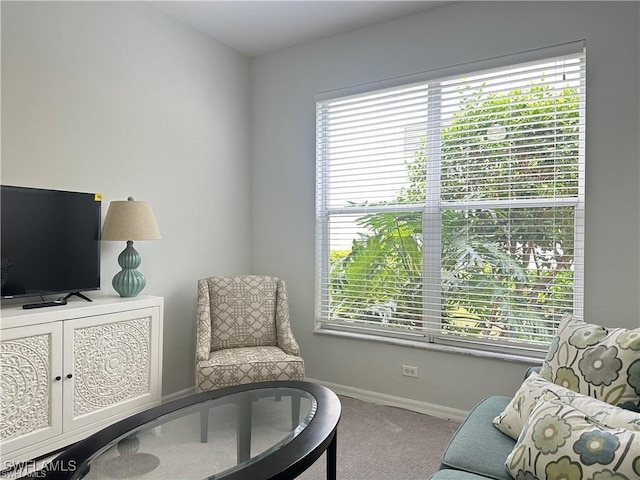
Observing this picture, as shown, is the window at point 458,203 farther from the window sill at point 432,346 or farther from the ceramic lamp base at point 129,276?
the ceramic lamp base at point 129,276

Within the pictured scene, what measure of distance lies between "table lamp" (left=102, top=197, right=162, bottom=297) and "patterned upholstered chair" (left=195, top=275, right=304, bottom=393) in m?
0.51

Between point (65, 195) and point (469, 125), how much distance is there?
8.15ft

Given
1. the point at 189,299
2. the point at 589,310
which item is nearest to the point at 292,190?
the point at 189,299

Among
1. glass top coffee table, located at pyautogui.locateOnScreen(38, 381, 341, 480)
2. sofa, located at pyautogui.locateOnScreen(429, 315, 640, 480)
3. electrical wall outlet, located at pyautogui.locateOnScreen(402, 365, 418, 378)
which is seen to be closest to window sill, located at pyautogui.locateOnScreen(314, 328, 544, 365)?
electrical wall outlet, located at pyautogui.locateOnScreen(402, 365, 418, 378)

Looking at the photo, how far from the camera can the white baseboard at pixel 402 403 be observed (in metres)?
2.87

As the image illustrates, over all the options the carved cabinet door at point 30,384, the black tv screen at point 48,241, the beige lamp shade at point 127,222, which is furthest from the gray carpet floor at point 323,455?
the beige lamp shade at point 127,222

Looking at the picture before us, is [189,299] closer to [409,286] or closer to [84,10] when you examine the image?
[409,286]

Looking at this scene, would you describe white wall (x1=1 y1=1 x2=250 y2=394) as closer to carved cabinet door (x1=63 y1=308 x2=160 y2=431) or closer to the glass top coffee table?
carved cabinet door (x1=63 y1=308 x2=160 y2=431)

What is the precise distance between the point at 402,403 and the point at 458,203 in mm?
1444

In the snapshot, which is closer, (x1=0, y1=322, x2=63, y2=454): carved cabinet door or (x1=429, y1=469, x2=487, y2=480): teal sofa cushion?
(x1=429, y1=469, x2=487, y2=480): teal sofa cushion

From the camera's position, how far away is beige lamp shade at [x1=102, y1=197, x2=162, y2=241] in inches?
101

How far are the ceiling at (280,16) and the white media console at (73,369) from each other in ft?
6.58

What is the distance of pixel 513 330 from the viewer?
2713 mm

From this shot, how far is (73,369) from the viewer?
220 cm
